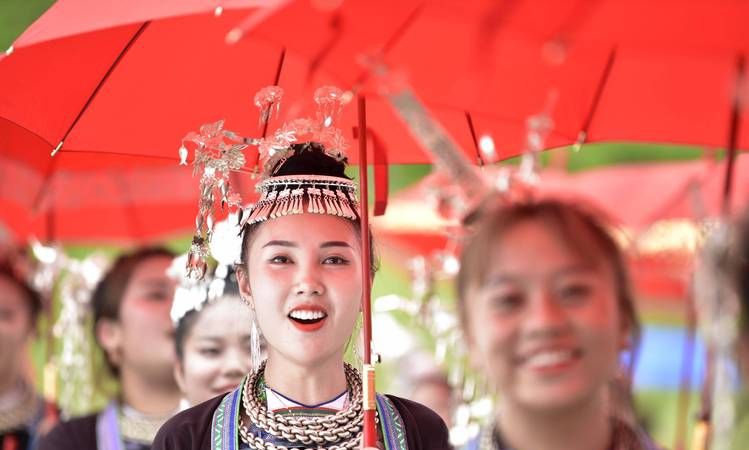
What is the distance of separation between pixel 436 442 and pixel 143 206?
385 centimetres

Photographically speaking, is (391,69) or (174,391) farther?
(174,391)

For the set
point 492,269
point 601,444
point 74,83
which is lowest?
point 601,444

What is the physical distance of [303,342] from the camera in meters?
3.10

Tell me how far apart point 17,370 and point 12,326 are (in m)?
0.20

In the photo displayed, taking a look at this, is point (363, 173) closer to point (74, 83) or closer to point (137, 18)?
point (137, 18)

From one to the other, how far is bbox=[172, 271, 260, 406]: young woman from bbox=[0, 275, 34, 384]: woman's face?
1.63 metres

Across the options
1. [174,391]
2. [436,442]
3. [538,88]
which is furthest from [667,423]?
[538,88]

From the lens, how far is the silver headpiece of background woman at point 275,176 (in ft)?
10.6

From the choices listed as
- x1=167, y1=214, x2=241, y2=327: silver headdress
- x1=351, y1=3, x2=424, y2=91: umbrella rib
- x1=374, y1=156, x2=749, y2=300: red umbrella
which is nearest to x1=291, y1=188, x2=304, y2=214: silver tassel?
x1=351, y1=3, x2=424, y2=91: umbrella rib

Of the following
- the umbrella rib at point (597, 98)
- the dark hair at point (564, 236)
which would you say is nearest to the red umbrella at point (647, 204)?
the umbrella rib at point (597, 98)

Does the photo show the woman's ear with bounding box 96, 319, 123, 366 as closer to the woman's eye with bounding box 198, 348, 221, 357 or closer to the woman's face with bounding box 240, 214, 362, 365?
the woman's eye with bounding box 198, 348, 221, 357

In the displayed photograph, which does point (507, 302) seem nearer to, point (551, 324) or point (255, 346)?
point (551, 324)

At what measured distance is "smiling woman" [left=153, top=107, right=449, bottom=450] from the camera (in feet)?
10.1

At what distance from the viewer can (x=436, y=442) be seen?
10.6ft
